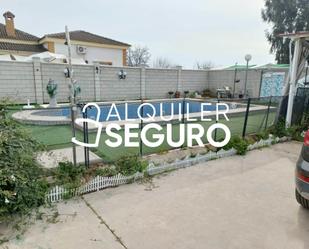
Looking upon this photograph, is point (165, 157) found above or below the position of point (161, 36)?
below

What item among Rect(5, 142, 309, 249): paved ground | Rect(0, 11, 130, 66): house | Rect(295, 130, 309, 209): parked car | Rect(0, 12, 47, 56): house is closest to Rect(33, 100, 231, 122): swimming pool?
Rect(5, 142, 309, 249): paved ground

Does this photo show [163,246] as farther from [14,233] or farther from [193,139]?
[193,139]

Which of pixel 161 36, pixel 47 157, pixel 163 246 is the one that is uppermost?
pixel 161 36

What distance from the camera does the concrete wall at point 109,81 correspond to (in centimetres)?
1245

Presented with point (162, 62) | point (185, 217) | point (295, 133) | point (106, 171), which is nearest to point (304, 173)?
point (185, 217)

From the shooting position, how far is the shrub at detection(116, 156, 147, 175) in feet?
12.4

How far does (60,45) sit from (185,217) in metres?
23.3

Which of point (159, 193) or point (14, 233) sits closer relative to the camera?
point (14, 233)

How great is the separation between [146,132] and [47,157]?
2687 millimetres

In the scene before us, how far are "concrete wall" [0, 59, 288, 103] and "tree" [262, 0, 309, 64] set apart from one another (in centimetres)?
650

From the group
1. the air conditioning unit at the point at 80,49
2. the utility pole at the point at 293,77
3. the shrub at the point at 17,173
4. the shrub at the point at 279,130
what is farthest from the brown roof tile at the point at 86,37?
the shrub at the point at 17,173

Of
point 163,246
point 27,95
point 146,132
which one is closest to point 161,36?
point 27,95

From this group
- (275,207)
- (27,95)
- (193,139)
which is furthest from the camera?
(27,95)

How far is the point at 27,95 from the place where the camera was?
12.8 m
